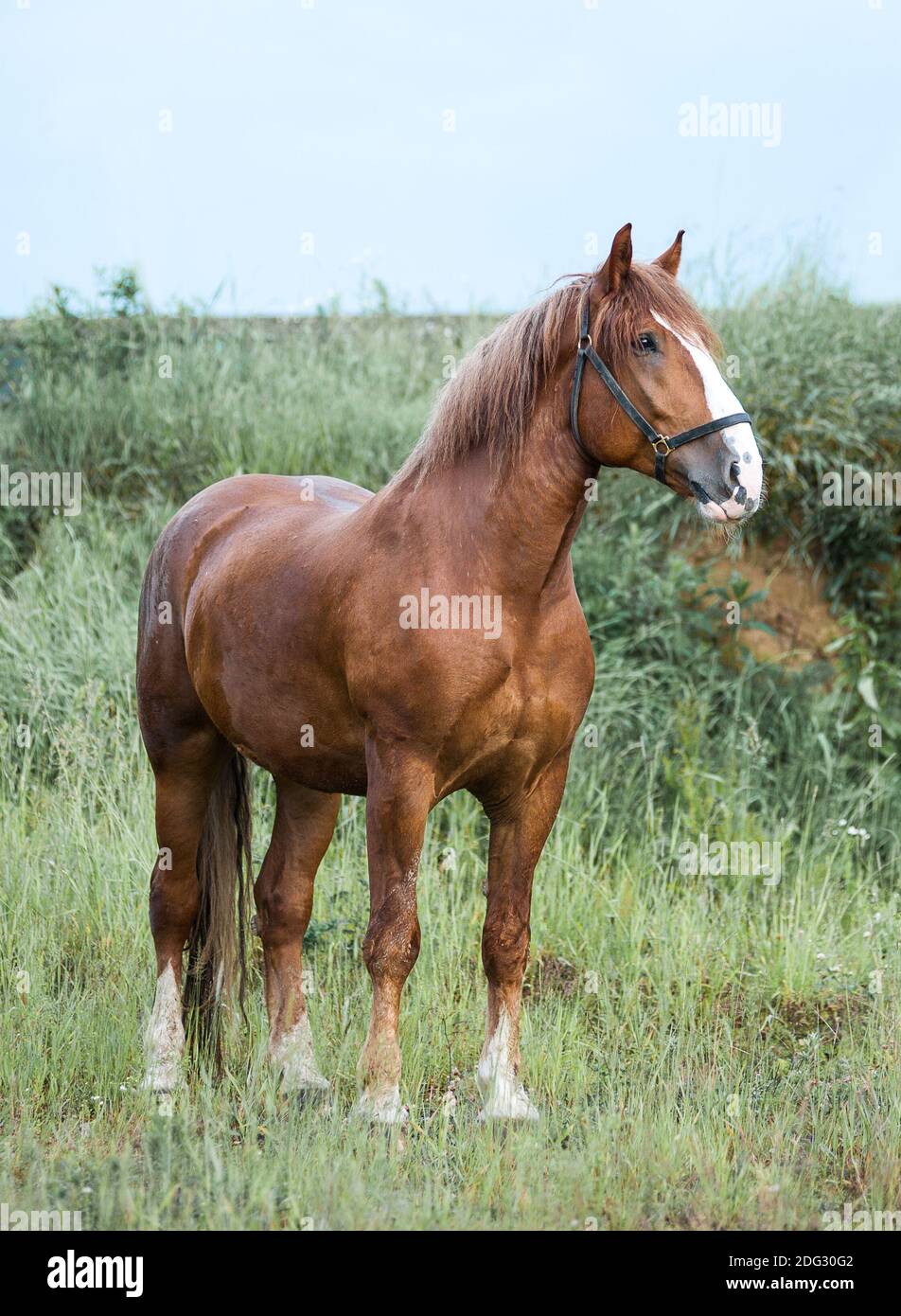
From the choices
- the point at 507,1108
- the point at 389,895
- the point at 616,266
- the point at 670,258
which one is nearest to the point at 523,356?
the point at 616,266

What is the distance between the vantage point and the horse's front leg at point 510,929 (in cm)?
375

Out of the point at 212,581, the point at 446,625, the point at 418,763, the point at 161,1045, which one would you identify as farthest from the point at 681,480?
the point at 161,1045

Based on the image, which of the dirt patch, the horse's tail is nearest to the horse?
the horse's tail

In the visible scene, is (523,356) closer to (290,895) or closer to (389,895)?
(389,895)

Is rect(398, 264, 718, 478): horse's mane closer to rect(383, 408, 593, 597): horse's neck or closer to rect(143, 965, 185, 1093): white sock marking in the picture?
rect(383, 408, 593, 597): horse's neck

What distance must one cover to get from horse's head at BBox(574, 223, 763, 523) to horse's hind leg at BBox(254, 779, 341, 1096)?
5.68 ft

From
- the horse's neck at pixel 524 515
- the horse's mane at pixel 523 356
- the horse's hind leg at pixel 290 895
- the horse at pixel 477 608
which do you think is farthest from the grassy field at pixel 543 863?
the horse's mane at pixel 523 356

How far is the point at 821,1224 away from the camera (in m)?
3.27

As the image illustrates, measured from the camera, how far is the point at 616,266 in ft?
10.9

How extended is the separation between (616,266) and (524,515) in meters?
0.68

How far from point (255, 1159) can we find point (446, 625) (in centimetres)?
149

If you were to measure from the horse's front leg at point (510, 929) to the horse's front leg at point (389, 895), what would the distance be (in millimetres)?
325
